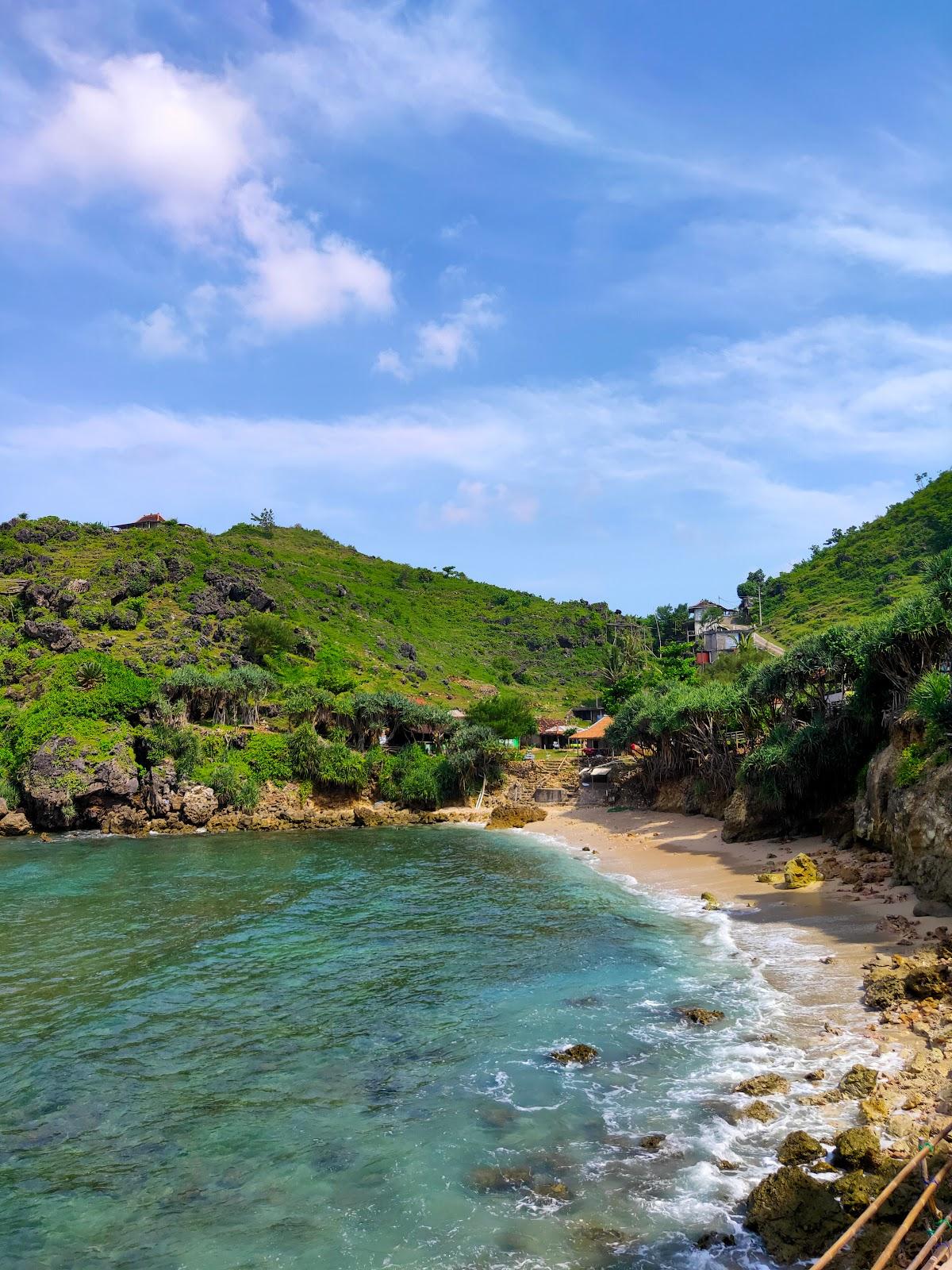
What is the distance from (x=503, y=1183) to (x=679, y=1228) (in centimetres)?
241

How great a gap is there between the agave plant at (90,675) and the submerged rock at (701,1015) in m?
56.2

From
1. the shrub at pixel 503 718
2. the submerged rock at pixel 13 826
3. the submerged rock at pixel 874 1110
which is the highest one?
the shrub at pixel 503 718

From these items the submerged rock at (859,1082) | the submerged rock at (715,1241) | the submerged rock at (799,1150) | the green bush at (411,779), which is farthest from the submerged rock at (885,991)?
the green bush at (411,779)

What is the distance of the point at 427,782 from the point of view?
58688 millimetres

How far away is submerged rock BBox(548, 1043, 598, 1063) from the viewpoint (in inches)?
561

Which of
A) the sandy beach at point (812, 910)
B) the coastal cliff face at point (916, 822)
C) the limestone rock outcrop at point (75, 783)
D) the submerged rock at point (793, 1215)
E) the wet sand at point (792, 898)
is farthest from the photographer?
the limestone rock outcrop at point (75, 783)

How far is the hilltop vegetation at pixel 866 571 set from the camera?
3337 inches

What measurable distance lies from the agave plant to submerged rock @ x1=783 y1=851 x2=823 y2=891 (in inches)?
2098

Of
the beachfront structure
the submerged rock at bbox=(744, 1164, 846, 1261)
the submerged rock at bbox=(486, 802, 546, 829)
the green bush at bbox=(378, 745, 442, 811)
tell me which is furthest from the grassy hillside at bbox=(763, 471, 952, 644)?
the submerged rock at bbox=(744, 1164, 846, 1261)

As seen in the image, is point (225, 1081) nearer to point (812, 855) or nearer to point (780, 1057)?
point (780, 1057)

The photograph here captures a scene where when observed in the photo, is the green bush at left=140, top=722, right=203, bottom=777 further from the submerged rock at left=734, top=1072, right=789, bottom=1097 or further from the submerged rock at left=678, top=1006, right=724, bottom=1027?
the submerged rock at left=734, top=1072, right=789, bottom=1097

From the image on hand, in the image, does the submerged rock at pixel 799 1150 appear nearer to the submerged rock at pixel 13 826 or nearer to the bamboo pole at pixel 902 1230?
the bamboo pole at pixel 902 1230

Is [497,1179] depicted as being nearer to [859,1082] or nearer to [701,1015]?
[859,1082]


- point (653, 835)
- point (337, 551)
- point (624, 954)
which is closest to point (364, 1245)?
point (624, 954)
